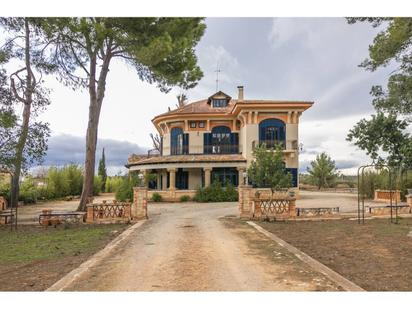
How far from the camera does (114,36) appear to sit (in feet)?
37.8

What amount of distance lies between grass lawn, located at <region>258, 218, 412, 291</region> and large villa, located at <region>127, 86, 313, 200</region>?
10887mm

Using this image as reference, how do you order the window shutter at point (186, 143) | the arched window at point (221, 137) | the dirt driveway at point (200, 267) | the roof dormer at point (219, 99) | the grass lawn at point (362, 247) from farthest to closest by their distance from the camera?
the roof dormer at point (219, 99) → the window shutter at point (186, 143) → the arched window at point (221, 137) → the grass lawn at point (362, 247) → the dirt driveway at point (200, 267)

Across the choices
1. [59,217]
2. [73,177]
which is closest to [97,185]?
[73,177]

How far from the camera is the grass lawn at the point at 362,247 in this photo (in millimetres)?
5105

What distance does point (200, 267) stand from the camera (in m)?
5.41

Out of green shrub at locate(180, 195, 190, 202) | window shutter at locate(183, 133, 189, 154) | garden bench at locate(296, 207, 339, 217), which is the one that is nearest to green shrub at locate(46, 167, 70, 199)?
window shutter at locate(183, 133, 189, 154)

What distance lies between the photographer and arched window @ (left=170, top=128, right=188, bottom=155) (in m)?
25.4

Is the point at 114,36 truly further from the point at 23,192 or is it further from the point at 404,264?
the point at 23,192

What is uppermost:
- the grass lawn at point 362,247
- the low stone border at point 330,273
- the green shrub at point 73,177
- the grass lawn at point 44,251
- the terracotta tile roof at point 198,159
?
the terracotta tile roof at point 198,159

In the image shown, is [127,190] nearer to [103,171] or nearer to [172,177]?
[172,177]

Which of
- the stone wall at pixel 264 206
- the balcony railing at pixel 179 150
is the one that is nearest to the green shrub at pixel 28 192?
the balcony railing at pixel 179 150

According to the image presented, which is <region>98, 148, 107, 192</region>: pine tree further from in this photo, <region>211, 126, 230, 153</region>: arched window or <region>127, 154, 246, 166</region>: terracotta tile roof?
<region>211, 126, 230, 153</region>: arched window

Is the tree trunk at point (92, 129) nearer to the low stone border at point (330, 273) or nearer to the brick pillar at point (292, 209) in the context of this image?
the brick pillar at point (292, 209)
